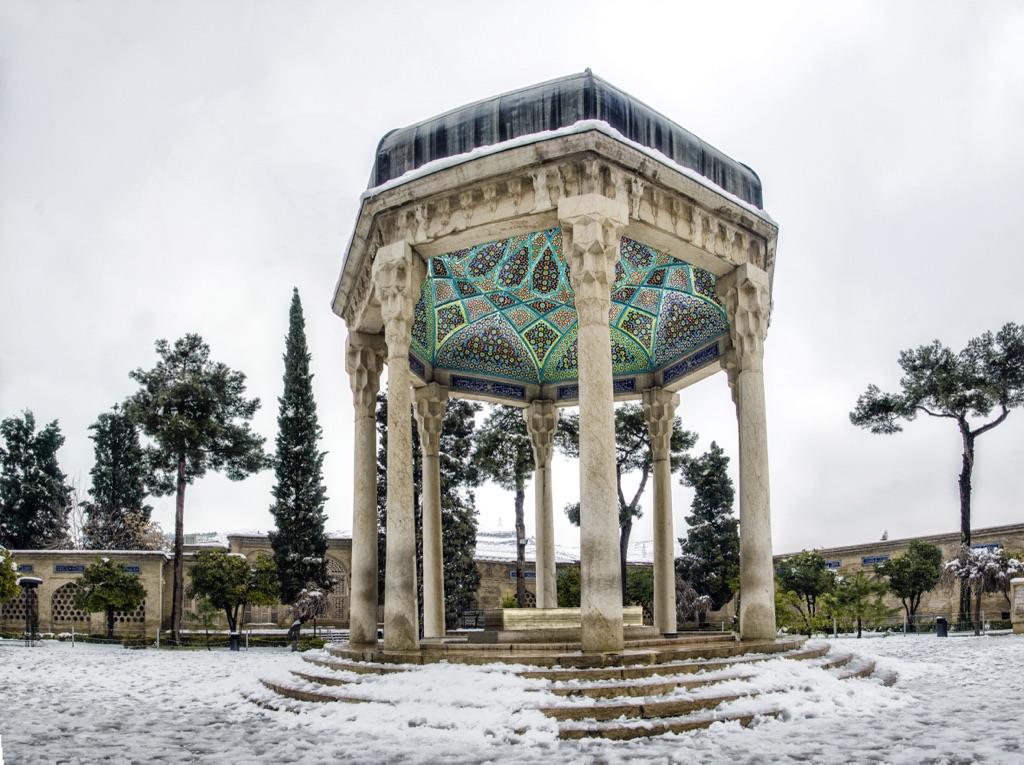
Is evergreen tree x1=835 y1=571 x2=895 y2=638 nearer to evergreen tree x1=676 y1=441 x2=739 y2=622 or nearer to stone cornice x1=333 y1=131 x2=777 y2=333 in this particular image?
evergreen tree x1=676 y1=441 x2=739 y2=622

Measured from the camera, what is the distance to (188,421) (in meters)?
28.3

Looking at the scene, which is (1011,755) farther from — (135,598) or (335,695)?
(135,598)

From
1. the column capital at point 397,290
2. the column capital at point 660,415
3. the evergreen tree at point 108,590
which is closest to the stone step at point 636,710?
the column capital at point 397,290

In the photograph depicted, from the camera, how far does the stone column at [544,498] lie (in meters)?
15.4

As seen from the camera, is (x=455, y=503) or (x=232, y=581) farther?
(x=455, y=503)

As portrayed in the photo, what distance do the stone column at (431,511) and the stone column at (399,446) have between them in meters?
4.22

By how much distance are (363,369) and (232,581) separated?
18.0 metres

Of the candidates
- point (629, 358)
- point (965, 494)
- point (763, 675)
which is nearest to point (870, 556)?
point (965, 494)

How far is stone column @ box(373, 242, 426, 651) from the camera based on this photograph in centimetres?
941

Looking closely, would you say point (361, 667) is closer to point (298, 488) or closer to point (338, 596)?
point (298, 488)

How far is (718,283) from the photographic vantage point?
1143 centimetres

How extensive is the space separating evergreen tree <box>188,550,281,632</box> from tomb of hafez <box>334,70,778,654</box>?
15938 mm

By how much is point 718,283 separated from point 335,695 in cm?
714

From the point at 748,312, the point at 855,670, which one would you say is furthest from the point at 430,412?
the point at 855,670
